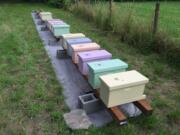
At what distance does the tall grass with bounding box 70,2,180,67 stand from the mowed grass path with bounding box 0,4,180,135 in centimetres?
21

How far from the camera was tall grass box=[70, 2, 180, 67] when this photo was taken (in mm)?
4215

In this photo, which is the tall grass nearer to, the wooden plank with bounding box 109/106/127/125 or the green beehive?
the green beehive

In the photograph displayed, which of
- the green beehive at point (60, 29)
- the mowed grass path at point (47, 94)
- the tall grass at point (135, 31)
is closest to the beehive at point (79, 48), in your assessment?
the mowed grass path at point (47, 94)

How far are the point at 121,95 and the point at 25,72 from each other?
2.04 m

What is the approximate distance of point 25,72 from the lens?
3.72m

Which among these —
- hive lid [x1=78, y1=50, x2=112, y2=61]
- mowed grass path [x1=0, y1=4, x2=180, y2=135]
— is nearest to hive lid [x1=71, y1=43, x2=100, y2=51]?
hive lid [x1=78, y1=50, x2=112, y2=61]

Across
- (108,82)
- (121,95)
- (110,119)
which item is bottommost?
(110,119)

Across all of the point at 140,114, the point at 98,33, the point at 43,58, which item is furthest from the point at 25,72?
the point at 98,33

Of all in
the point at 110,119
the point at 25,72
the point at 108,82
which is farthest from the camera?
the point at 25,72

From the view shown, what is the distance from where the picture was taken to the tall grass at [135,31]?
421 centimetres

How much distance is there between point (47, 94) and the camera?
306cm

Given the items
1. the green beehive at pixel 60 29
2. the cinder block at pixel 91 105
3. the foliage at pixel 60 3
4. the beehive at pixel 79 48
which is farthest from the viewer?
the foliage at pixel 60 3

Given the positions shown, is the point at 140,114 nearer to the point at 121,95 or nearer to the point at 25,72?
the point at 121,95

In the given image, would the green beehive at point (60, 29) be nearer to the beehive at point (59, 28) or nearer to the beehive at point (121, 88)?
the beehive at point (59, 28)
